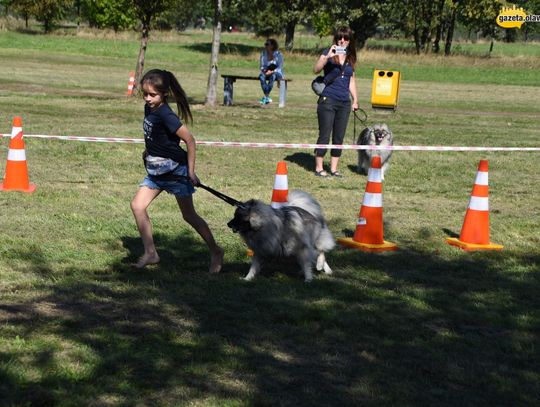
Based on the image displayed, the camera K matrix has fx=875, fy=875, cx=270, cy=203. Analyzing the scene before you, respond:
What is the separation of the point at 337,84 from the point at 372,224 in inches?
173

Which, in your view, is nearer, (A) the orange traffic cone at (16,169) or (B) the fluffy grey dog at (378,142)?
(A) the orange traffic cone at (16,169)

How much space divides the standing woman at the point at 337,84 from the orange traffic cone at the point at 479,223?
3.94 meters

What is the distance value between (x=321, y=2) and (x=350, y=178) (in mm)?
51904

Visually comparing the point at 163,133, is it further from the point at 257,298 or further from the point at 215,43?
the point at 215,43

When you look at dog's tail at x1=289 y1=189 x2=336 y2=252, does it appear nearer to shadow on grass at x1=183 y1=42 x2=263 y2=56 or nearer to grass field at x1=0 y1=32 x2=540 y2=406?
grass field at x1=0 y1=32 x2=540 y2=406

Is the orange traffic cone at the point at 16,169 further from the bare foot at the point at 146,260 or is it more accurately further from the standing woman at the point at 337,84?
the standing woman at the point at 337,84

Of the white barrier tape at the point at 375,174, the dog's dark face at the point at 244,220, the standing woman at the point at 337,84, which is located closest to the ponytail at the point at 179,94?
the dog's dark face at the point at 244,220

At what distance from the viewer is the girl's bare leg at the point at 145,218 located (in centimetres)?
737

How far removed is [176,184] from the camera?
23.9 ft

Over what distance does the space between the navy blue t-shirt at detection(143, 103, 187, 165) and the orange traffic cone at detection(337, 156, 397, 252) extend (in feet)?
7.90

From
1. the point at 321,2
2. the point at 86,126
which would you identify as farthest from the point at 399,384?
the point at 321,2

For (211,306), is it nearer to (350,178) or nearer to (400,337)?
(400,337)

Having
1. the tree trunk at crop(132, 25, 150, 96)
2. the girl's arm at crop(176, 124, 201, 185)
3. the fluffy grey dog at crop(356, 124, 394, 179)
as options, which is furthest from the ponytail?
the tree trunk at crop(132, 25, 150, 96)

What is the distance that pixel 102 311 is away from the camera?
20.5ft
